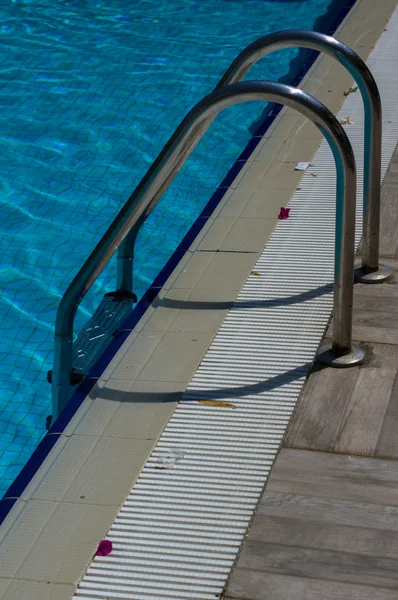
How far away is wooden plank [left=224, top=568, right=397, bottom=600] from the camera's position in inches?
87.6

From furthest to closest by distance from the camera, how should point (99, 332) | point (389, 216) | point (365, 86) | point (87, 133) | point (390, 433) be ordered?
1. point (87, 133)
2. point (389, 216)
3. point (99, 332)
4. point (365, 86)
5. point (390, 433)

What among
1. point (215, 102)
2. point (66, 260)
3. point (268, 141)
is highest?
point (215, 102)

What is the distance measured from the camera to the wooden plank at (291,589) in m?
2.22

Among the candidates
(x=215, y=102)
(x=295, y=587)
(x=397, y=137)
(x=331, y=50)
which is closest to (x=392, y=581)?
(x=295, y=587)

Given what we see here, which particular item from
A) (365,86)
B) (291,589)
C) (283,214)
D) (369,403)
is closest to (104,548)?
(291,589)

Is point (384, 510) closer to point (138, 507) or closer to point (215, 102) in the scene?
point (138, 507)

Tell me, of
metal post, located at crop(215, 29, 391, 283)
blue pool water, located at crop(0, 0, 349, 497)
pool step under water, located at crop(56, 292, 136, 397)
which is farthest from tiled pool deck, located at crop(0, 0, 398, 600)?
blue pool water, located at crop(0, 0, 349, 497)

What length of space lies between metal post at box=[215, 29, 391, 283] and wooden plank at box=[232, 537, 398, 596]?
4.65 ft

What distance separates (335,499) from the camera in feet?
8.32

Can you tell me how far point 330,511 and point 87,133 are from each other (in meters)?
4.41

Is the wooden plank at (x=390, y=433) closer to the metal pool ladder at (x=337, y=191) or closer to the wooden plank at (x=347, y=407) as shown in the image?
the wooden plank at (x=347, y=407)

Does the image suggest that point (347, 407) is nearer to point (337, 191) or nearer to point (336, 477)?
point (336, 477)

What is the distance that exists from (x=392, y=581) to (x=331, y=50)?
5.80 feet

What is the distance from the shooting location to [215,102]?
9.04 feet
